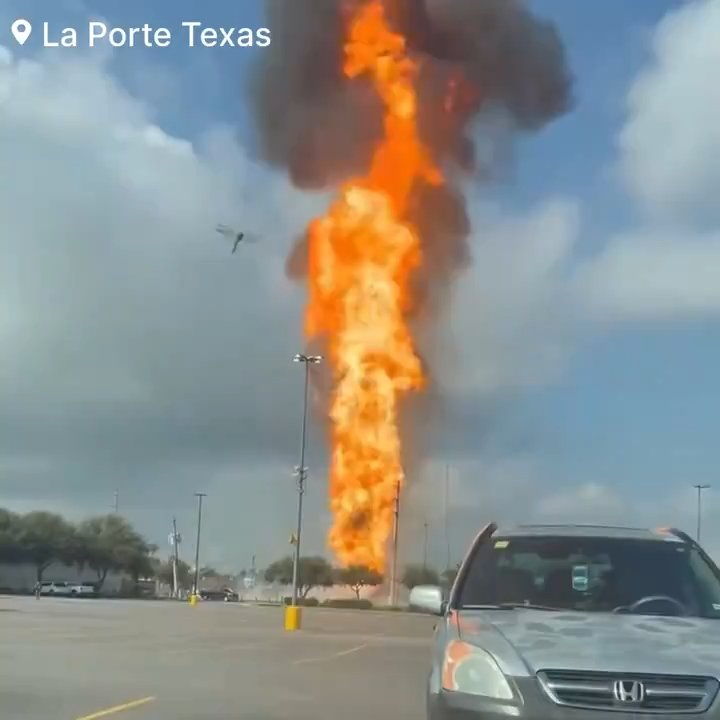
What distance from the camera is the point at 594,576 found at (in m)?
7.98

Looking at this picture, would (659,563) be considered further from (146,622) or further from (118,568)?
(118,568)

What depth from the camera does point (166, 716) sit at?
1212 cm

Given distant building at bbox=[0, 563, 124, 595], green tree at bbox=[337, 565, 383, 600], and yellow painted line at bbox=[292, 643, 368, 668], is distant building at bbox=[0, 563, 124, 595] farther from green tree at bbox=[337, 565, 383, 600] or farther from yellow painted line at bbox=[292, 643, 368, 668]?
yellow painted line at bbox=[292, 643, 368, 668]

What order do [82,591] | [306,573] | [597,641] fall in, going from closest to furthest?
[597,641]
[82,591]
[306,573]

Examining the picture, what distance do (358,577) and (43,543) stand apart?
5399cm

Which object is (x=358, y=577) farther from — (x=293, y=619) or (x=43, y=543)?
(x=43, y=543)

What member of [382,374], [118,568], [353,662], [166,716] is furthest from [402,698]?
[118,568]

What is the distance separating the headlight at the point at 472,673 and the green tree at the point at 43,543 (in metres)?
102

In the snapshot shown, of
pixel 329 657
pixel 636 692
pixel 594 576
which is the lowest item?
pixel 329 657

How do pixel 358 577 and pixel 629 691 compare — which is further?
pixel 358 577

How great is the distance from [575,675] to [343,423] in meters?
45.4

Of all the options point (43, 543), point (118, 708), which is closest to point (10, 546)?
point (43, 543)

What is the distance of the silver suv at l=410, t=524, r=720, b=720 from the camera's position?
6281 millimetres

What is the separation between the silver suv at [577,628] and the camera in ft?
20.6
